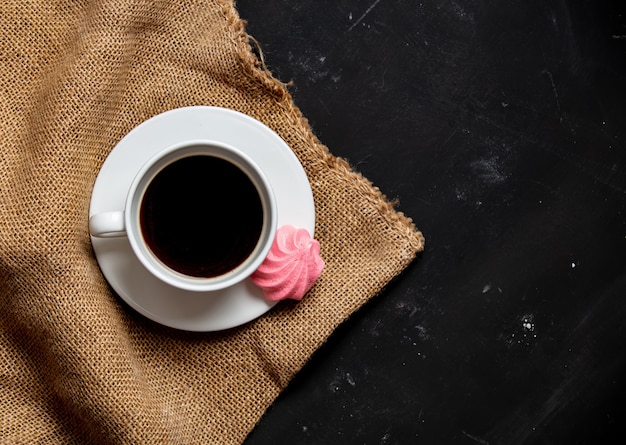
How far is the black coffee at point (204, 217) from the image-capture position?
81cm

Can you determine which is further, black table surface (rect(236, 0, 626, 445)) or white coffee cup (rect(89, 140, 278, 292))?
black table surface (rect(236, 0, 626, 445))

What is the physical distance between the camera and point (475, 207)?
0.98m

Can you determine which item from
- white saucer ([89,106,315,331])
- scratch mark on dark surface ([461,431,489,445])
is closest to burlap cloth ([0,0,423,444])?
white saucer ([89,106,315,331])

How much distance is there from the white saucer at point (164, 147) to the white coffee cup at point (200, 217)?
0.15 ft

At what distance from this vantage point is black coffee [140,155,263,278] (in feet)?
2.66

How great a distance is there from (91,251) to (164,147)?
17 centimetres

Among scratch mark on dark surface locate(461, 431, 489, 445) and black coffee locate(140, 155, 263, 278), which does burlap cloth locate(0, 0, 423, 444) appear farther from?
scratch mark on dark surface locate(461, 431, 489, 445)

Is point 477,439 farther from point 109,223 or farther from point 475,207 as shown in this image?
point 109,223

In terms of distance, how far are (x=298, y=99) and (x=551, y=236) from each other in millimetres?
408

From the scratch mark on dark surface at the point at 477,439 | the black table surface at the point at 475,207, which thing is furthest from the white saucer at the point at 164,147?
the scratch mark on dark surface at the point at 477,439

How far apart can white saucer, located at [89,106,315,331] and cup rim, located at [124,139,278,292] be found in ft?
0.15

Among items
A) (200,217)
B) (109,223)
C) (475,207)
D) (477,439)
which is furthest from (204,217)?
(477,439)

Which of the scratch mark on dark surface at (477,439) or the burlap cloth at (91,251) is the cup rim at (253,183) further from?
the scratch mark on dark surface at (477,439)

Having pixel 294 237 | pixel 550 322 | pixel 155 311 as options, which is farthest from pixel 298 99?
pixel 550 322
